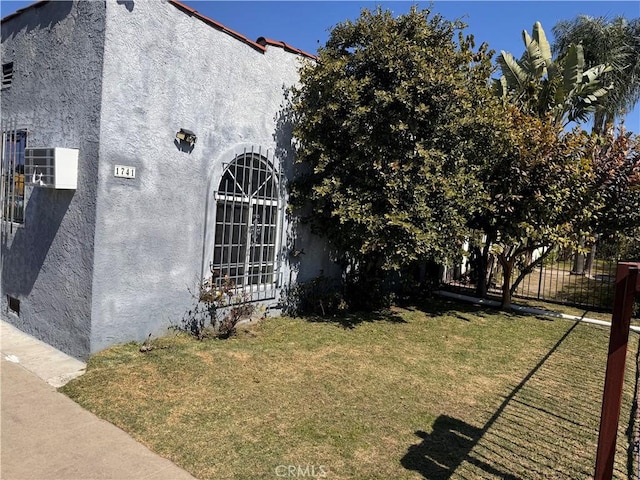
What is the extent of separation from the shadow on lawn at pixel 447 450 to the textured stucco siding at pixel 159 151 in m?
3.68

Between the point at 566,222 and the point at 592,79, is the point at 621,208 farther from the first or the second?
the point at 592,79

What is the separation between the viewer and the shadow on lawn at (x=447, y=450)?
11.8ft

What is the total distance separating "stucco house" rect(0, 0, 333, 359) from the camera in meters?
5.23

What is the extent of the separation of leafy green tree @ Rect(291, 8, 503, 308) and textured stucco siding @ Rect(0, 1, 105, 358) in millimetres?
3229

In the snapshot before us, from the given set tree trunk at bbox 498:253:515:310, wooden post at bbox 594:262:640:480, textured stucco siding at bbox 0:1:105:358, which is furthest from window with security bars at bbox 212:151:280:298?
tree trunk at bbox 498:253:515:310

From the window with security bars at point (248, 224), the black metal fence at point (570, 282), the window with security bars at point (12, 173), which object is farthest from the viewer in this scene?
the black metal fence at point (570, 282)

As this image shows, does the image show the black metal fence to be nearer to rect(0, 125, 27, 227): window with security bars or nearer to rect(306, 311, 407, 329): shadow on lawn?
rect(306, 311, 407, 329): shadow on lawn

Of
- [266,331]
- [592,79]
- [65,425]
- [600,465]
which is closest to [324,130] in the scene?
[266,331]

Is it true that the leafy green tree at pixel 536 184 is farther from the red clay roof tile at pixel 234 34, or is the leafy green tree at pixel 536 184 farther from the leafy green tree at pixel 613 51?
the leafy green tree at pixel 613 51

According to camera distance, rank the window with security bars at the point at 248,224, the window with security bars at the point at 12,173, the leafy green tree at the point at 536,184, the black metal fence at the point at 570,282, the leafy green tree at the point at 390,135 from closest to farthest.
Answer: the window with security bars at the point at 12,173 < the window with security bars at the point at 248,224 < the leafy green tree at the point at 390,135 < the leafy green tree at the point at 536,184 < the black metal fence at the point at 570,282

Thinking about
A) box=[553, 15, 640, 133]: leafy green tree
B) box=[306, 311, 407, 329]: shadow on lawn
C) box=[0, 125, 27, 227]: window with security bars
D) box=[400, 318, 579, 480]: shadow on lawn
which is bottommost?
box=[400, 318, 579, 480]: shadow on lawn

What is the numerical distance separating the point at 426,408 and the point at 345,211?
330 centimetres

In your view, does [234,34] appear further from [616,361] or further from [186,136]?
[616,361]

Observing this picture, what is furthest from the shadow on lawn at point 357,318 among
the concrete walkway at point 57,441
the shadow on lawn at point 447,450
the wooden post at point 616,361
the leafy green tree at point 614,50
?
the leafy green tree at point 614,50
